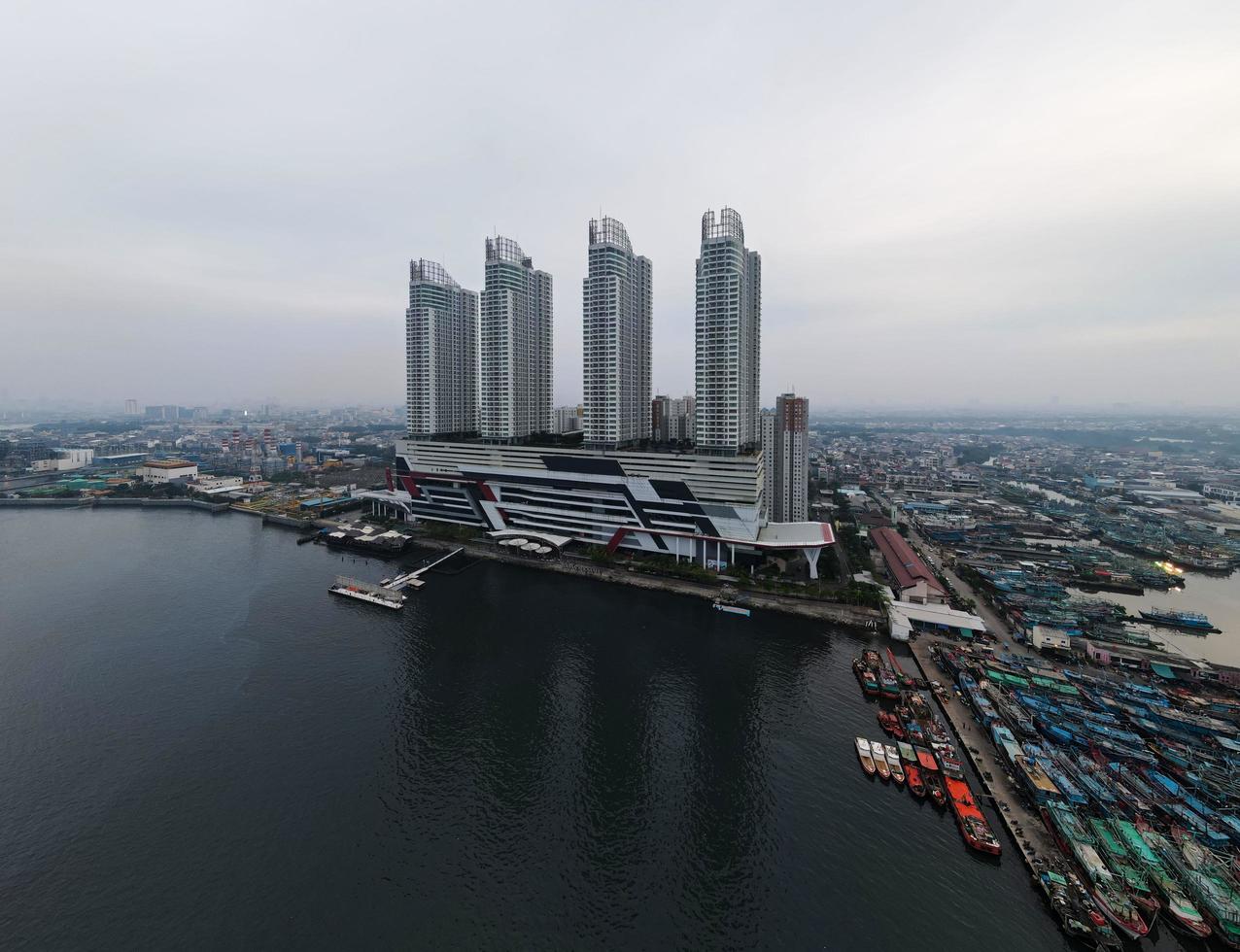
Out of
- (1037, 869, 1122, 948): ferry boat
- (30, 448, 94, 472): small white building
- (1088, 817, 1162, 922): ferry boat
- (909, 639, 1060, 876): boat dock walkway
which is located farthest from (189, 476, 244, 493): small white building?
(1088, 817, 1162, 922): ferry boat

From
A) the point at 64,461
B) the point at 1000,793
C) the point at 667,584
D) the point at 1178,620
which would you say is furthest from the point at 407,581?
the point at 64,461

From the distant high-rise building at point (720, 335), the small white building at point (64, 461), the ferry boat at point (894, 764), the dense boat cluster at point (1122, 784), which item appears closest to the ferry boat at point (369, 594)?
the distant high-rise building at point (720, 335)

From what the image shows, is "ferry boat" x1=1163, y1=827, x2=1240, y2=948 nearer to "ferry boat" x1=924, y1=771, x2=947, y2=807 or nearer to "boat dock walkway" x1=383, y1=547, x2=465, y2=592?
"ferry boat" x1=924, y1=771, x2=947, y2=807

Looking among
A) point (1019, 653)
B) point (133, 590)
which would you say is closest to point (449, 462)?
point (133, 590)

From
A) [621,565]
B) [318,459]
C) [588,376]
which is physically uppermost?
[588,376]

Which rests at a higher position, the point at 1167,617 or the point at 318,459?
the point at 318,459

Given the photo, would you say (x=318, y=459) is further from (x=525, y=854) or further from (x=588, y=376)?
(x=525, y=854)

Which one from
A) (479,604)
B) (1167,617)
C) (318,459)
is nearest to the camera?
(1167,617)
